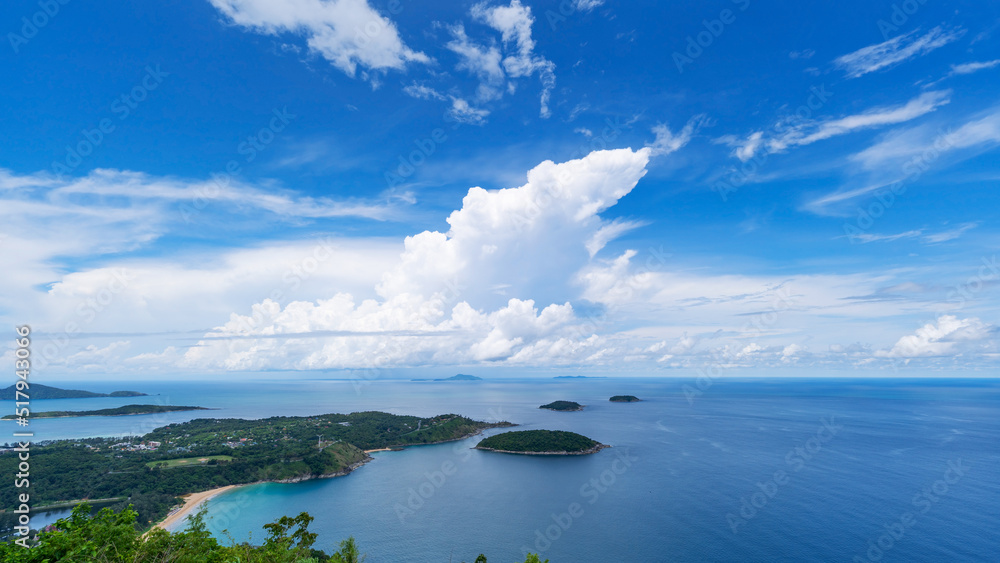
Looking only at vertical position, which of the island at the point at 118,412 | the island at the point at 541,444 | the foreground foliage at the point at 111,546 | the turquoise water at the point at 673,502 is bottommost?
the turquoise water at the point at 673,502

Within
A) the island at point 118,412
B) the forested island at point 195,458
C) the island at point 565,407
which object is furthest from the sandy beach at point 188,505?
the island at point 118,412

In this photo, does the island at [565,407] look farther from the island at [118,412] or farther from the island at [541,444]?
the island at [118,412]

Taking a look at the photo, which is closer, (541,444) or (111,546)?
(111,546)

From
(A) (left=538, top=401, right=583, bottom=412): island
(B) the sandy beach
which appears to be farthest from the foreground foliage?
(A) (left=538, top=401, right=583, bottom=412): island

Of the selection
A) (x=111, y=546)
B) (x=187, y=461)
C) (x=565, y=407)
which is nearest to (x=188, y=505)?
(x=187, y=461)

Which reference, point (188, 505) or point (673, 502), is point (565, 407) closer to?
point (673, 502)
